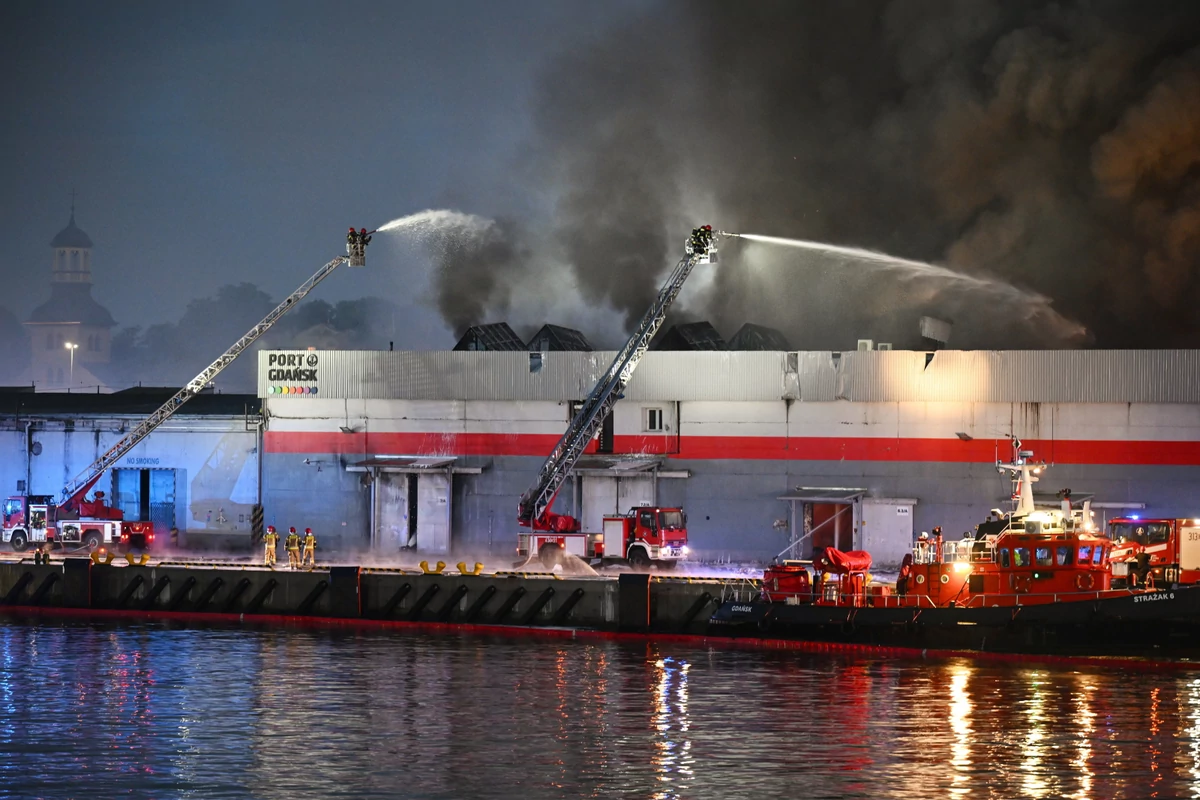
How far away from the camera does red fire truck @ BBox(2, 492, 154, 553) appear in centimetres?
4897

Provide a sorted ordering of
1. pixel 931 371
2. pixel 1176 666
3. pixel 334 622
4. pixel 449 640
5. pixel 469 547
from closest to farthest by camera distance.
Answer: pixel 1176 666, pixel 449 640, pixel 334 622, pixel 931 371, pixel 469 547

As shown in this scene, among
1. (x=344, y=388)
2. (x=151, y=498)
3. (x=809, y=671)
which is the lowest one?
(x=809, y=671)

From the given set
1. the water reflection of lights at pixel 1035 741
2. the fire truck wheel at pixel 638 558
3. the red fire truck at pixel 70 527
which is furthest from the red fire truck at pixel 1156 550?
the red fire truck at pixel 70 527

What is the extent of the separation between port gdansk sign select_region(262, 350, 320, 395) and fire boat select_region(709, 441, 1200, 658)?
22.4 metres

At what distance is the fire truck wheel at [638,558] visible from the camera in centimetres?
4431

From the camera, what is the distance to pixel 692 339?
56125mm

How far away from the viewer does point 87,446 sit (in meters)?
54.8

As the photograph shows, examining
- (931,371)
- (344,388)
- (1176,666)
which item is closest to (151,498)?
(344,388)

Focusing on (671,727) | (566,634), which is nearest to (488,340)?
(566,634)

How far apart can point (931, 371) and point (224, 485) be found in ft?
82.2

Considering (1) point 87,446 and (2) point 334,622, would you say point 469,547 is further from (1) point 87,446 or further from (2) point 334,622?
(1) point 87,446

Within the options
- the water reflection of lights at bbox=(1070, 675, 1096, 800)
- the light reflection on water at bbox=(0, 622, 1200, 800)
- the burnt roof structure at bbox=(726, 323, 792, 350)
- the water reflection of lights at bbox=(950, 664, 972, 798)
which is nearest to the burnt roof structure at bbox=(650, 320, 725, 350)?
the burnt roof structure at bbox=(726, 323, 792, 350)

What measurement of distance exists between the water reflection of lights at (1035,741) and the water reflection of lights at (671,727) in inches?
206

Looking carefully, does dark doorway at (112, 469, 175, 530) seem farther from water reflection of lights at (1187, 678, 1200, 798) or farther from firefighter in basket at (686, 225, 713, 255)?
water reflection of lights at (1187, 678, 1200, 798)
